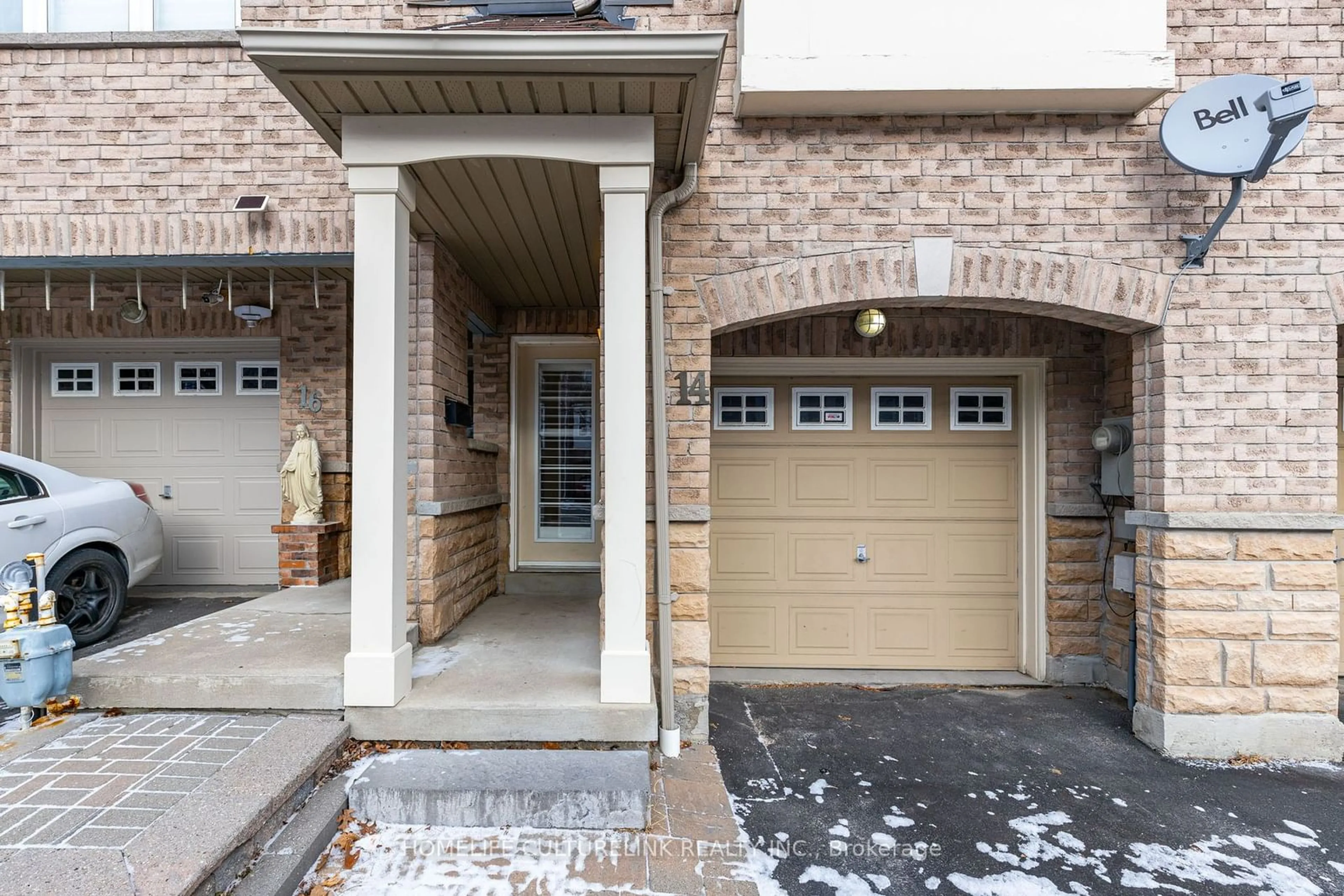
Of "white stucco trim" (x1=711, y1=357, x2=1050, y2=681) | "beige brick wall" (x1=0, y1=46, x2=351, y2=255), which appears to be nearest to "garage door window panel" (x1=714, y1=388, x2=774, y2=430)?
"white stucco trim" (x1=711, y1=357, x2=1050, y2=681)

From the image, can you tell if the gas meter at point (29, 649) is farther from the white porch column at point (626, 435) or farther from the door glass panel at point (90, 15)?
the door glass panel at point (90, 15)

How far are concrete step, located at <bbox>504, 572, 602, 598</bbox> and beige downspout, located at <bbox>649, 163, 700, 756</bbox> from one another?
1.96m

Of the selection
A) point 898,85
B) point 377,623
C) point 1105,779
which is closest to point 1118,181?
point 898,85

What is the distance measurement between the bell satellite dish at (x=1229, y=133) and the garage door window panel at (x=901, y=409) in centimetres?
179

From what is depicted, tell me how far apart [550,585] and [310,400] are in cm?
244

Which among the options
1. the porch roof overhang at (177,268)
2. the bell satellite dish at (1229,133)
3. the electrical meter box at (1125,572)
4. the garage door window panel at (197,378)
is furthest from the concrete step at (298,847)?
the bell satellite dish at (1229,133)

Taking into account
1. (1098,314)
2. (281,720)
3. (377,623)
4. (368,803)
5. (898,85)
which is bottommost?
(368,803)

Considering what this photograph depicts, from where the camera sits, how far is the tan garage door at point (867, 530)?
455 centimetres

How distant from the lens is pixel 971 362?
443 centimetres

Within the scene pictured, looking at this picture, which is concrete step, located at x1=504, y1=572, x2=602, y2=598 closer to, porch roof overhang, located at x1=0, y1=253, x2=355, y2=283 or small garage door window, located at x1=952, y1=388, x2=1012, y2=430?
porch roof overhang, located at x1=0, y1=253, x2=355, y2=283

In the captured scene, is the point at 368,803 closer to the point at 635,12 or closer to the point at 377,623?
the point at 377,623

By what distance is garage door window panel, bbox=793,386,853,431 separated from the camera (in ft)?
15.0

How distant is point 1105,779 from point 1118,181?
314 cm

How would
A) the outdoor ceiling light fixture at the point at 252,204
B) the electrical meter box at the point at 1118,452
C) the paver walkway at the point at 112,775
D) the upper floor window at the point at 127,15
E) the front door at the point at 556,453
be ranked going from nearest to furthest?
the paver walkway at the point at 112,775, the outdoor ceiling light fixture at the point at 252,204, the electrical meter box at the point at 1118,452, the upper floor window at the point at 127,15, the front door at the point at 556,453
